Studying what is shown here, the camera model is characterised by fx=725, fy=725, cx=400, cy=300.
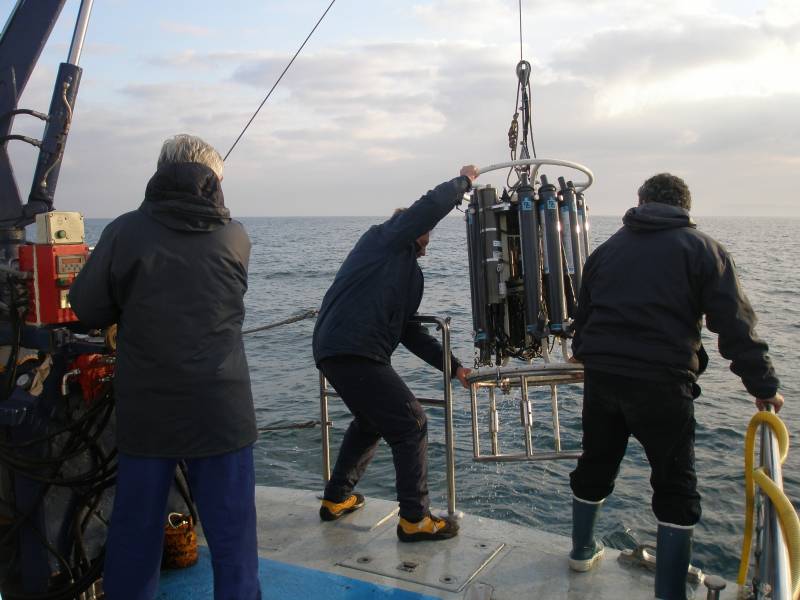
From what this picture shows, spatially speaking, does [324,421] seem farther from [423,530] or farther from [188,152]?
[188,152]

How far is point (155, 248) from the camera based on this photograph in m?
2.54

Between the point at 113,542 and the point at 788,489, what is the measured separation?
275 inches

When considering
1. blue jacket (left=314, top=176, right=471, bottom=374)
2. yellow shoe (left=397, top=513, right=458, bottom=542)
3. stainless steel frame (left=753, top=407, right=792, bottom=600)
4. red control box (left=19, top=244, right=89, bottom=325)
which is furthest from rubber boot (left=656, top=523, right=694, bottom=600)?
red control box (left=19, top=244, right=89, bottom=325)

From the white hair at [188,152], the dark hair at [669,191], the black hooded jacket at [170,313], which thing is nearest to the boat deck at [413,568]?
the black hooded jacket at [170,313]

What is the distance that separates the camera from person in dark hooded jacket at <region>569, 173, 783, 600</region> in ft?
10.0

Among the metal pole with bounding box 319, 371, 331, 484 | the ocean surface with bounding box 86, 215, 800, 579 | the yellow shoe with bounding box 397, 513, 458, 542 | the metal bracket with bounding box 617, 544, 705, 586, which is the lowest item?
the ocean surface with bounding box 86, 215, 800, 579

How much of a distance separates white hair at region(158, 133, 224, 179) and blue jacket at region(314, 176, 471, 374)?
1.15 meters

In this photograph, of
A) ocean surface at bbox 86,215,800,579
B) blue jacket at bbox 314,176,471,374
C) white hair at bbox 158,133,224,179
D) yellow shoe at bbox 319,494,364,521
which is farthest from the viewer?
ocean surface at bbox 86,215,800,579

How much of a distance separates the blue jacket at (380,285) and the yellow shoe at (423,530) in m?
0.90

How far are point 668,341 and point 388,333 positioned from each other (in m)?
1.40

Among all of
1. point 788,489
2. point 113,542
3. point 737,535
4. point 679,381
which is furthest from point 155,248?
point 788,489

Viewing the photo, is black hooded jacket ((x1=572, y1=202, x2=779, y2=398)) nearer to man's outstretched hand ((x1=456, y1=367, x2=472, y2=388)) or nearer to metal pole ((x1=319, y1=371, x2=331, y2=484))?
man's outstretched hand ((x1=456, y1=367, x2=472, y2=388))

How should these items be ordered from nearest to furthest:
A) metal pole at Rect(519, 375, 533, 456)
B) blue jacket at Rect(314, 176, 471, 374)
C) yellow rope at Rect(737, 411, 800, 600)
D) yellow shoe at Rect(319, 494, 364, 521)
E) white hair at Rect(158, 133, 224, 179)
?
yellow rope at Rect(737, 411, 800, 600)
white hair at Rect(158, 133, 224, 179)
blue jacket at Rect(314, 176, 471, 374)
metal pole at Rect(519, 375, 533, 456)
yellow shoe at Rect(319, 494, 364, 521)

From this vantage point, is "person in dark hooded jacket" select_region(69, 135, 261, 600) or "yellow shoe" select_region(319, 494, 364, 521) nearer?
"person in dark hooded jacket" select_region(69, 135, 261, 600)
